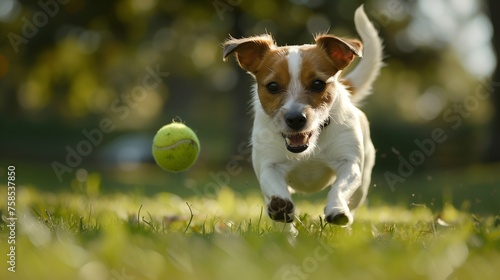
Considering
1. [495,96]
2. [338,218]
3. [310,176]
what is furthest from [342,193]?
[495,96]

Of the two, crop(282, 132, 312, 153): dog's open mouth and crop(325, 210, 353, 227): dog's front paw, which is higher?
crop(282, 132, 312, 153): dog's open mouth

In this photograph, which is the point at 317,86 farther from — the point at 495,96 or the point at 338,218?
the point at 495,96

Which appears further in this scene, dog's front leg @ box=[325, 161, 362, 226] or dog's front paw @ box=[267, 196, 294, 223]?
dog's front paw @ box=[267, 196, 294, 223]

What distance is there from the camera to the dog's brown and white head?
138 inches

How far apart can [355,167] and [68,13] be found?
13.8 m

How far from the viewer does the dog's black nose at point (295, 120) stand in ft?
11.2

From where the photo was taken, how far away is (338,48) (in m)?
3.84

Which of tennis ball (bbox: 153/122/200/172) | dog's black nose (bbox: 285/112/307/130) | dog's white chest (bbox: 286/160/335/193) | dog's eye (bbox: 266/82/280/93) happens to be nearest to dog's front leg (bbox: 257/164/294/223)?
dog's white chest (bbox: 286/160/335/193)

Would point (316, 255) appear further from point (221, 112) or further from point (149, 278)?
point (221, 112)

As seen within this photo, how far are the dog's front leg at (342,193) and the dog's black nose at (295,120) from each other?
39cm

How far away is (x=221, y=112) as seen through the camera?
114 ft

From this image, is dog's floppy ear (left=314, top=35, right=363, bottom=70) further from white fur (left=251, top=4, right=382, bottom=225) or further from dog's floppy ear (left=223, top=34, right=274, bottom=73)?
dog's floppy ear (left=223, top=34, right=274, bottom=73)

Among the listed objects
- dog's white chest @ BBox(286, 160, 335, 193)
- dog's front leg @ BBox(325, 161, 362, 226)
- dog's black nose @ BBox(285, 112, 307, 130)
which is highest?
dog's black nose @ BBox(285, 112, 307, 130)

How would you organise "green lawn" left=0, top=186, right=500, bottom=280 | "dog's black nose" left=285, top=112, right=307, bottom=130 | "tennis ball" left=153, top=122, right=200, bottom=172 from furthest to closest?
"tennis ball" left=153, top=122, right=200, bottom=172, "dog's black nose" left=285, top=112, right=307, bottom=130, "green lawn" left=0, top=186, right=500, bottom=280
